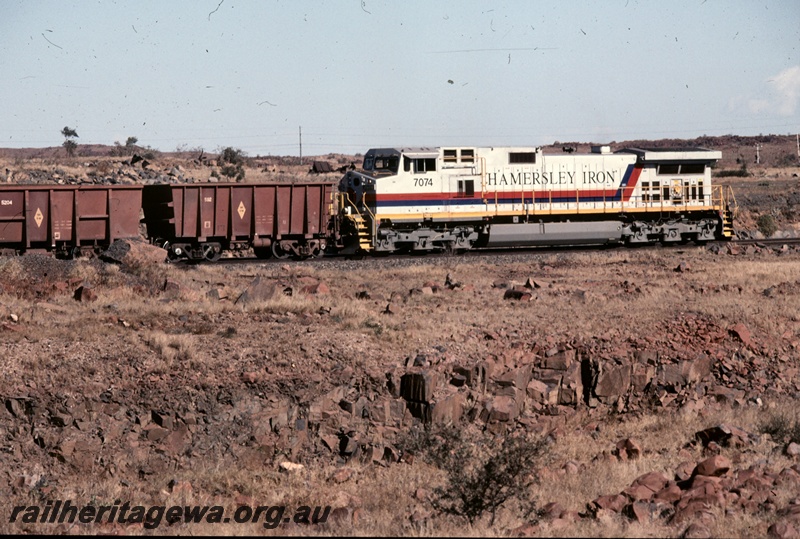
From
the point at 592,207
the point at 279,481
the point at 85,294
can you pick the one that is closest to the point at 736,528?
the point at 279,481

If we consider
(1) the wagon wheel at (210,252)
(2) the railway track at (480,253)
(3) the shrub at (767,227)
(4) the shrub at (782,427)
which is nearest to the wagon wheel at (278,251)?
(2) the railway track at (480,253)

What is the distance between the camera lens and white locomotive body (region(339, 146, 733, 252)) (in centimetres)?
3097

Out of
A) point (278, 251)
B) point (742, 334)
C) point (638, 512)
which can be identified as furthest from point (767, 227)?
point (638, 512)

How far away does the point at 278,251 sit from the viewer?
31.4 m

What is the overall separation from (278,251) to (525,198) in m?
9.28

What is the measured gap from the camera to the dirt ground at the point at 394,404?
37.2 ft

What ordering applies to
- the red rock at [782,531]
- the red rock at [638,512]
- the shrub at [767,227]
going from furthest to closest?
the shrub at [767,227] → the red rock at [638,512] → the red rock at [782,531]

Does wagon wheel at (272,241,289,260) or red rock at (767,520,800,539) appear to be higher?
wagon wheel at (272,241,289,260)

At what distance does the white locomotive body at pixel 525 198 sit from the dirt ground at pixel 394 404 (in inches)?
310

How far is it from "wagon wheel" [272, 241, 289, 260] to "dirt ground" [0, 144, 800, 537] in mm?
7586

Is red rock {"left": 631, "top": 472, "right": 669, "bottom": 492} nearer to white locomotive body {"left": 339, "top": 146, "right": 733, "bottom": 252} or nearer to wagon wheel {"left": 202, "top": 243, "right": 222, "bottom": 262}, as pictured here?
white locomotive body {"left": 339, "top": 146, "right": 733, "bottom": 252}

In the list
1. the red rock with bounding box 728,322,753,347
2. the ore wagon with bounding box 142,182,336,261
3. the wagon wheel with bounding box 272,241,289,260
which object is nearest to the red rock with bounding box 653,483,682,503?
the red rock with bounding box 728,322,753,347

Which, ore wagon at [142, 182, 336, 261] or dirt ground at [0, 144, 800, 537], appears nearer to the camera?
dirt ground at [0, 144, 800, 537]

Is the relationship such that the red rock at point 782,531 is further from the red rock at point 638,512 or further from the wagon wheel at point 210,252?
the wagon wheel at point 210,252
